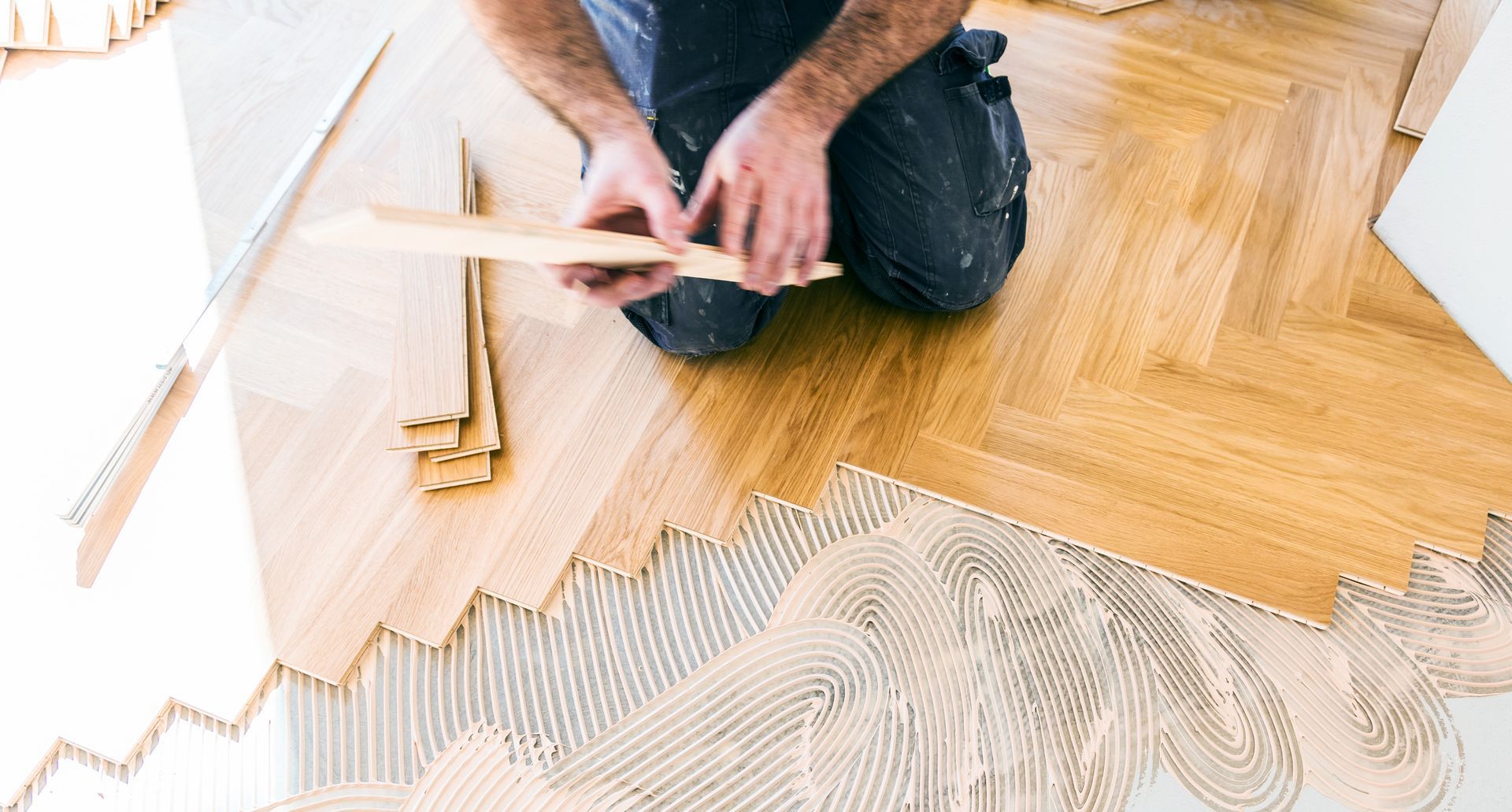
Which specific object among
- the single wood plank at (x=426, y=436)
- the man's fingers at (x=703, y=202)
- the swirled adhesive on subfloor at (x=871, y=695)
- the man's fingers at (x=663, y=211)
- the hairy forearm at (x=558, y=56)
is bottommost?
the swirled adhesive on subfloor at (x=871, y=695)

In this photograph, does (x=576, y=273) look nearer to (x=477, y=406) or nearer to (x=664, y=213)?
(x=664, y=213)

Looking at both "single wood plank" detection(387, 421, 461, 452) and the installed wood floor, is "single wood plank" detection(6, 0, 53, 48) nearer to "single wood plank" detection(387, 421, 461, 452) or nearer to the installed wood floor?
the installed wood floor

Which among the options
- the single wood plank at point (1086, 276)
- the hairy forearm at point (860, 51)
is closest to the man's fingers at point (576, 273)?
the hairy forearm at point (860, 51)

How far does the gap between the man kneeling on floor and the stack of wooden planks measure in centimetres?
119

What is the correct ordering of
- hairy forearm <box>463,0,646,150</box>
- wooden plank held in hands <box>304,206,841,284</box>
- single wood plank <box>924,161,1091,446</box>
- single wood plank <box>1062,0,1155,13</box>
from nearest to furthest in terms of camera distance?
wooden plank held in hands <box>304,206,841,284</box> < hairy forearm <box>463,0,646,150</box> < single wood plank <box>924,161,1091,446</box> < single wood plank <box>1062,0,1155,13</box>

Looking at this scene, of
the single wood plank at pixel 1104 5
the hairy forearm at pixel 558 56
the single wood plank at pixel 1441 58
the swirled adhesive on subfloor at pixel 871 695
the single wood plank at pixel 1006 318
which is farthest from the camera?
the single wood plank at pixel 1104 5

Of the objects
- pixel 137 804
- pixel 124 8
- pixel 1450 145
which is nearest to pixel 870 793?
pixel 137 804

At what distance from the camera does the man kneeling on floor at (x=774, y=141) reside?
0.94 meters

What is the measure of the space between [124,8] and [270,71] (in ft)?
1.18

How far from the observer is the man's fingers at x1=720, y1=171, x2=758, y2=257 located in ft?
3.04

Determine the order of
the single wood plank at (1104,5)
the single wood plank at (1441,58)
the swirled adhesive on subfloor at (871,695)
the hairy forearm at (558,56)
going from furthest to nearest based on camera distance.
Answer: the single wood plank at (1104,5) → the single wood plank at (1441,58) → the swirled adhesive on subfloor at (871,695) → the hairy forearm at (558,56)

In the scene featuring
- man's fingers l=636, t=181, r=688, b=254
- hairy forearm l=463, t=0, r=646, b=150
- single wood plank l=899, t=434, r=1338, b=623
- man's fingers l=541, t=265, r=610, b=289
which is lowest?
single wood plank l=899, t=434, r=1338, b=623

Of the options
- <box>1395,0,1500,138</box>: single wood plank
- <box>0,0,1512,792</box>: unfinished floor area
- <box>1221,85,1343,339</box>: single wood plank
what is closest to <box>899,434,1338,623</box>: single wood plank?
<box>0,0,1512,792</box>: unfinished floor area

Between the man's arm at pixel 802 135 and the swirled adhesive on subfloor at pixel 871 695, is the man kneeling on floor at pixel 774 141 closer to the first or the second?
the man's arm at pixel 802 135
